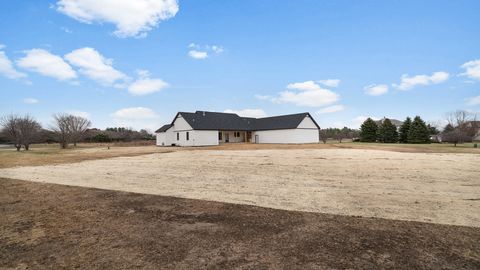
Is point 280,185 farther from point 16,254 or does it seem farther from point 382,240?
point 16,254

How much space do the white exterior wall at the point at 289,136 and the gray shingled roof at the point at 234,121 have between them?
724 millimetres

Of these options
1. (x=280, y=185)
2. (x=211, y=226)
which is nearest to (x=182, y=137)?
(x=280, y=185)

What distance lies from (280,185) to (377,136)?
49.3 meters

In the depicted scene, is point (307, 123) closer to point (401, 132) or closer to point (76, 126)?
point (401, 132)

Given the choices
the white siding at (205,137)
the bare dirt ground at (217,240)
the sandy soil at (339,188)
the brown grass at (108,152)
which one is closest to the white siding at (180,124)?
the white siding at (205,137)

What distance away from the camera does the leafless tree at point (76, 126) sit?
48.8 metres

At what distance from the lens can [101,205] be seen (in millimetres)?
7371

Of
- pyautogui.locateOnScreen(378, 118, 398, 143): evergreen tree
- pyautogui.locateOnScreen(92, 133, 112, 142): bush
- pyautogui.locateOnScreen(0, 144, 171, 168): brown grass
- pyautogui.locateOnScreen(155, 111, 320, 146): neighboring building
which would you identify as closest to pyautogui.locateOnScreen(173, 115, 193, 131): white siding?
pyautogui.locateOnScreen(155, 111, 320, 146): neighboring building

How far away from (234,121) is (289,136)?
32.5ft

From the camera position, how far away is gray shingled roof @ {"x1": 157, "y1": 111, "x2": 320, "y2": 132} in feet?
133

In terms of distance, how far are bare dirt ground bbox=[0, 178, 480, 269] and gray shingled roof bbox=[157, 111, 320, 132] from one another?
32.5 meters

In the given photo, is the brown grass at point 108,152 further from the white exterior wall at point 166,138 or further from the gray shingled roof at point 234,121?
the white exterior wall at point 166,138

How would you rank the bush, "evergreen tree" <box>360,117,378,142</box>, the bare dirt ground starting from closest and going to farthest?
the bare dirt ground, "evergreen tree" <box>360,117,378,142</box>, the bush

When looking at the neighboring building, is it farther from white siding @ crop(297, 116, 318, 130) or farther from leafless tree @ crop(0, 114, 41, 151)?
leafless tree @ crop(0, 114, 41, 151)
